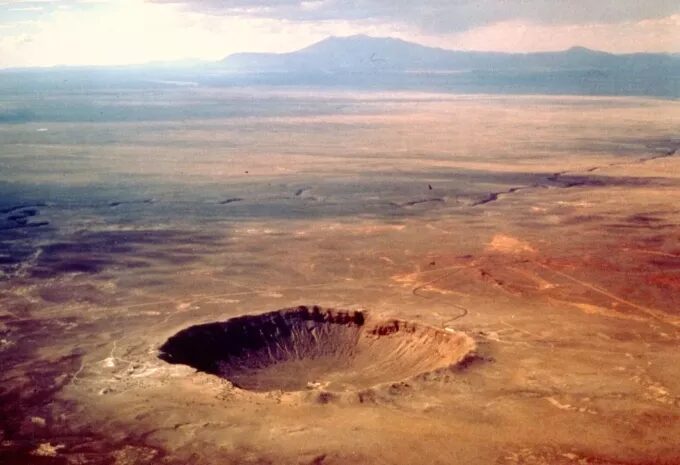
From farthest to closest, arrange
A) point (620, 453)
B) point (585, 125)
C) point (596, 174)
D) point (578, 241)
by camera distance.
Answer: point (585, 125), point (596, 174), point (578, 241), point (620, 453)

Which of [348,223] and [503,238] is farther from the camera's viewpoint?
[348,223]

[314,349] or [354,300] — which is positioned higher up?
[354,300]

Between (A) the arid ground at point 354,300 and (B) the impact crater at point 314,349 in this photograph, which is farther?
(B) the impact crater at point 314,349

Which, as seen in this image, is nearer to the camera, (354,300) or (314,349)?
(314,349)

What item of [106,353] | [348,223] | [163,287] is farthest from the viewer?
[348,223]

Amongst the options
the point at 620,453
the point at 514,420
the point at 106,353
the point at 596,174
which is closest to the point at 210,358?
the point at 106,353

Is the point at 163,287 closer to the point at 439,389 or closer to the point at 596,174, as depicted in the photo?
the point at 439,389

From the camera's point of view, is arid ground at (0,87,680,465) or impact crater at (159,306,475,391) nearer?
arid ground at (0,87,680,465)
